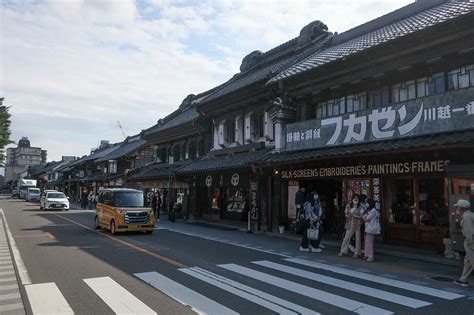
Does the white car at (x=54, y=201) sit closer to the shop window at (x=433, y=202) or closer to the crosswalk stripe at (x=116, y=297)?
the crosswalk stripe at (x=116, y=297)

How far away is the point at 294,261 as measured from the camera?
11305 mm

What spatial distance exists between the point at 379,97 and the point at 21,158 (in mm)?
144478

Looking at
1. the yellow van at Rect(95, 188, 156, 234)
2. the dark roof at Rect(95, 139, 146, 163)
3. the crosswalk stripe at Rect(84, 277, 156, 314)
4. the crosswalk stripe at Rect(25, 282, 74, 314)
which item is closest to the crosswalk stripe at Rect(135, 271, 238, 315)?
the crosswalk stripe at Rect(84, 277, 156, 314)

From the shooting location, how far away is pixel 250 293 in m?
7.52

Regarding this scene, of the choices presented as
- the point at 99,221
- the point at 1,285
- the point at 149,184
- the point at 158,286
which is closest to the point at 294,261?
the point at 158,286

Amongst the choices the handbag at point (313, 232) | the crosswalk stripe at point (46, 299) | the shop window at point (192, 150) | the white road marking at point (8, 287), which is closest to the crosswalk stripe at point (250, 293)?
the crosswalk stripe at point (46, 299)

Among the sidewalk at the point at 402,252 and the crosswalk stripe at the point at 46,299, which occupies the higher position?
the sidewalk at the point at 402,252

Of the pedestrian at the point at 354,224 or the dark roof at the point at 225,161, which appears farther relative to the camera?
the dark roof at the point at 225,161

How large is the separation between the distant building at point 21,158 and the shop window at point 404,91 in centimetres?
13612

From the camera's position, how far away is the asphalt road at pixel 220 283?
22.0 feet

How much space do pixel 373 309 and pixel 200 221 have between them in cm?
1976

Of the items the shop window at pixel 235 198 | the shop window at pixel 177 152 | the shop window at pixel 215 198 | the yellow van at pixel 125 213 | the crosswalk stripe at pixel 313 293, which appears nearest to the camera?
the crosswalk stripe at pixel 313 293

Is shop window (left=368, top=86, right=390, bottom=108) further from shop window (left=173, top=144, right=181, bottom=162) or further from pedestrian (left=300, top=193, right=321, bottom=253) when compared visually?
shop window (left=173, top=144, right=181, bottom=162)

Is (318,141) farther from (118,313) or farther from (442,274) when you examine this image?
(118,313)
